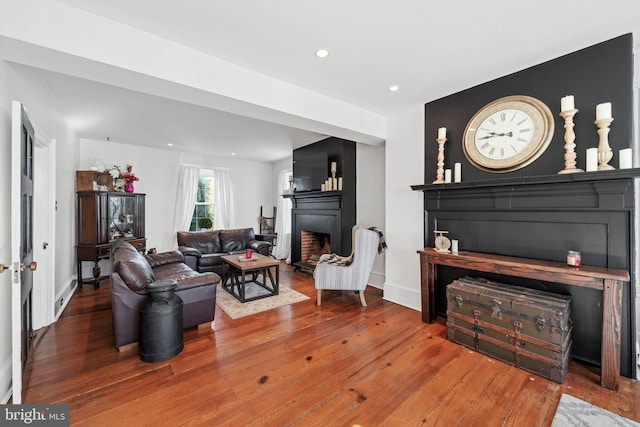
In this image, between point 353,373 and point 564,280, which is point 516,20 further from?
point 353,373

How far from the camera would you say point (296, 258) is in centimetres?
560

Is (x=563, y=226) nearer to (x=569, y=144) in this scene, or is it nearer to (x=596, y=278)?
(x=596, y=278)

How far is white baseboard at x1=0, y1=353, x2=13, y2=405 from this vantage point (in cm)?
175

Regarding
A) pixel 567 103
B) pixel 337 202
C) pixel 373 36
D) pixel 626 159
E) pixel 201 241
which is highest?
pixel 373 36

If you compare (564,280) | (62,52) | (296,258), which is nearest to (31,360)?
(62,52)

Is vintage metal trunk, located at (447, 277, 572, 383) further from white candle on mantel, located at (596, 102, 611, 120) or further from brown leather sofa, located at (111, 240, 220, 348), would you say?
brown leather sofa, located at (111, 240, 220, 348)

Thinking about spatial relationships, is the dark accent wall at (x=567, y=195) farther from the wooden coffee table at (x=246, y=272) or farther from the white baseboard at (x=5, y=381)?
the white baseboard at (x=5, y=381)

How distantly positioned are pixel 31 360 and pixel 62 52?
2488 millimetres

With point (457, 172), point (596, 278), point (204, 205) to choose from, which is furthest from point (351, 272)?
point (204, 205)

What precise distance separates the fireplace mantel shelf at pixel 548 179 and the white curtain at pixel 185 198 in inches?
206

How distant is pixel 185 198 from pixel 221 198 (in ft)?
2.77

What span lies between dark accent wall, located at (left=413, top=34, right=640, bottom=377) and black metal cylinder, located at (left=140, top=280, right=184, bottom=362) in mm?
2894

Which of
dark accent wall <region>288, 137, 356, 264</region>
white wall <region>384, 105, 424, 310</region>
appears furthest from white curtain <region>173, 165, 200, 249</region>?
white wall <region>384, 105, 424, 310</region>

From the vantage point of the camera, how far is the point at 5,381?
1789 millimetres
